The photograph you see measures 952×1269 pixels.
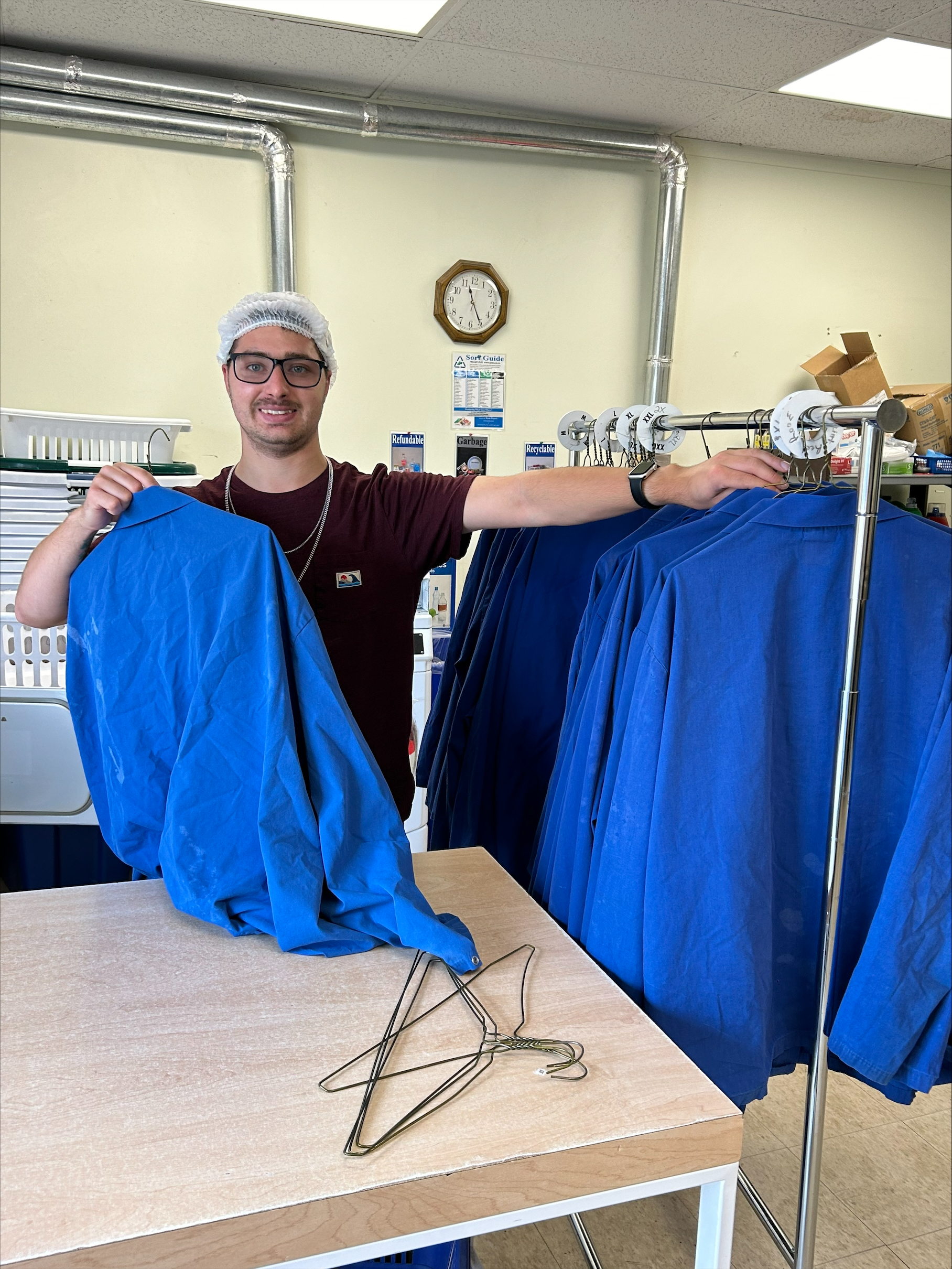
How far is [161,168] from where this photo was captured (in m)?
3.38

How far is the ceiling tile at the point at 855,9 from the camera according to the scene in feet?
8.95

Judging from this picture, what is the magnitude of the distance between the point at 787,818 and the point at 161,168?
3.14 m

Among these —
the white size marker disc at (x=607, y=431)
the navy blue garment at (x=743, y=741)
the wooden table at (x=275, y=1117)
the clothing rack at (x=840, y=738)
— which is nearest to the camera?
the wooden table at (x=275, y=1117)

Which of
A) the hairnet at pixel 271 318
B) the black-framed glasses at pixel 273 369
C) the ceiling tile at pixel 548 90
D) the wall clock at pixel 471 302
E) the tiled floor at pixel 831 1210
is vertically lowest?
the tiled floor at pixel 831 1210

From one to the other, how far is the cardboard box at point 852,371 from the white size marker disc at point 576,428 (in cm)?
233

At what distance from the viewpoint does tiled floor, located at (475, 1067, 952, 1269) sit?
1.85 metres

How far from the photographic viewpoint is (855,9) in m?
2.79

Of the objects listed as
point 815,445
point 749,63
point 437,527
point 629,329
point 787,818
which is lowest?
point 787,818

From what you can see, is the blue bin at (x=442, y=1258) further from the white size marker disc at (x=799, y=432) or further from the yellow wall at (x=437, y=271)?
the yellow wall at (x=437, y=271)

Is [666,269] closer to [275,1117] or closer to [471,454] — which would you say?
[471,454]

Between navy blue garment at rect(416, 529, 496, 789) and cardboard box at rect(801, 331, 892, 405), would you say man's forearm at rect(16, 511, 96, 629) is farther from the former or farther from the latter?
cardboard box at rect(801, 331, 892, 405)

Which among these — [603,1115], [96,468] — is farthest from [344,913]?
[96,468]

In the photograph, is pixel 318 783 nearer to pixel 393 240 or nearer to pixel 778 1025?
pixel 778 1025

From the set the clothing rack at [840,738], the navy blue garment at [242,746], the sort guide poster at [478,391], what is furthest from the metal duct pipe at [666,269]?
the navy blue garment at [242,746]
